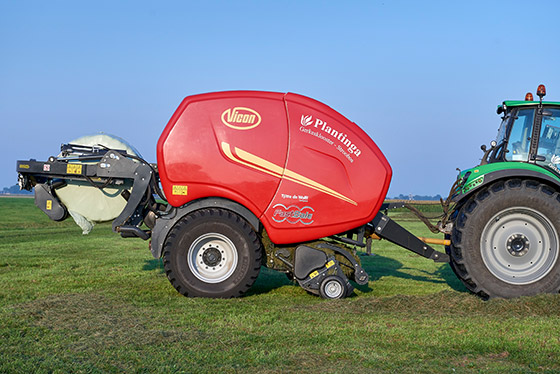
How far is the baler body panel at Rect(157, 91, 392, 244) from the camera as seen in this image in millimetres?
7449

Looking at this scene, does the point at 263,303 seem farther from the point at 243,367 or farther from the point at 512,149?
the point at 512,149

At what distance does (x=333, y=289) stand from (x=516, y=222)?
2672 millimetres

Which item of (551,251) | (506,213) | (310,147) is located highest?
(310,147)

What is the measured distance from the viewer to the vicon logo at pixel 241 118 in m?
7.49

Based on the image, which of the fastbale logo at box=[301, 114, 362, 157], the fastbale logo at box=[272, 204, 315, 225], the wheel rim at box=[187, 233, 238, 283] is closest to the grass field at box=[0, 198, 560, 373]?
the wheel rim at box=[187, 233, 238, 283]

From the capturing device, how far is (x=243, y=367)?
449 centimetres

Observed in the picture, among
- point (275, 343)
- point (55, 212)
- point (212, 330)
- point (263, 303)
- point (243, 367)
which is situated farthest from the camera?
point (55, 212)

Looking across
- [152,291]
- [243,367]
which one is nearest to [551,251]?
[243,367]

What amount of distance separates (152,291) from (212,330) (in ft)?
8.66

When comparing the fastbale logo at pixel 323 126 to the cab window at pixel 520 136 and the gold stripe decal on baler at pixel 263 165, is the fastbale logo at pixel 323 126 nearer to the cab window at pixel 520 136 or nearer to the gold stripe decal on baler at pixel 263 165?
the gold stripe decal on baler at pixel 263 165

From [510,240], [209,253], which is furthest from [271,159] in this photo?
[510,240]

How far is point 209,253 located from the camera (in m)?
7.55

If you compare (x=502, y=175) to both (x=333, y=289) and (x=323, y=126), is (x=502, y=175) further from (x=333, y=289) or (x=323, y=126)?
(x=333, y=289)

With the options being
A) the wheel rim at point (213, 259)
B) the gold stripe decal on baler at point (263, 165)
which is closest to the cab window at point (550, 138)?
the gold stripe decal on baler at point (263, 165)
